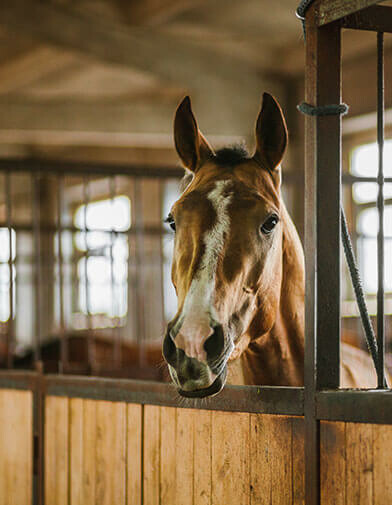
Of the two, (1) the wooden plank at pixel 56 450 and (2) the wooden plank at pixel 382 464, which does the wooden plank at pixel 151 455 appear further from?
(2) the wooden plank at pixel 382 464

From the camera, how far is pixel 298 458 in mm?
1528

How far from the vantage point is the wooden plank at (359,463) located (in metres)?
1.36

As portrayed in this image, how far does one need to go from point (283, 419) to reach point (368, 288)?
23.3ft

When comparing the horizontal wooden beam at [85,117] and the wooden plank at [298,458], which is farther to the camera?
the horizontal wooden beam at [85,117]

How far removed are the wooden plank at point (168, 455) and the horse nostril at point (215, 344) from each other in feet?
1.80

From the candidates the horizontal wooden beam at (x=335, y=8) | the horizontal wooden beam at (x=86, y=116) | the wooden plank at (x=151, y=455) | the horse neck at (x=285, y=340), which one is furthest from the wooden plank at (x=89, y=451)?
the horizontal wooden beam at (x=86, y=116)

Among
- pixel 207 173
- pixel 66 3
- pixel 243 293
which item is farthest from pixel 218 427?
pixel 66 3

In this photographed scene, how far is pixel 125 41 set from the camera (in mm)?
6746

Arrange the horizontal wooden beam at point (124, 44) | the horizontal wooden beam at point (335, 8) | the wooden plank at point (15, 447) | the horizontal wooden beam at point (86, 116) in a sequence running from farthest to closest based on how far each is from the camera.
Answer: the horizontal wooden beam at point (86, 116) < the horizontal wooden beam at point (124, 44) < the wooden plank at point (15, 447) < the horizontal wooden beam at point (335, 8)

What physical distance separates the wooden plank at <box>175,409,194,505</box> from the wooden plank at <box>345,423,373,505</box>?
52 centimetres

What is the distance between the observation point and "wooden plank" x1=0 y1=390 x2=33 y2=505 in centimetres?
262

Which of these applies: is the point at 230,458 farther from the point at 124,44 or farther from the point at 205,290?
the point at 124,44

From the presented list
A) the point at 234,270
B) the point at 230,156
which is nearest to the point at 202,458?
the point at 234,270

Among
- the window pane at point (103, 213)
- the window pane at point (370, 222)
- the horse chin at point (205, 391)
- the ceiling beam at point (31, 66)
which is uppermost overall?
the ceiling beam at point (31, 66)
